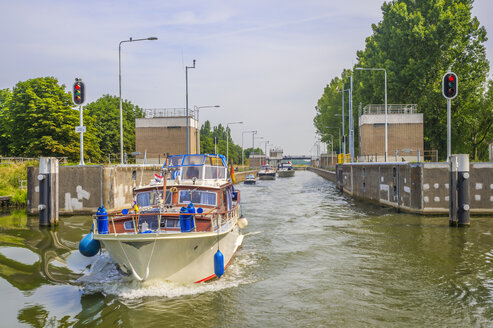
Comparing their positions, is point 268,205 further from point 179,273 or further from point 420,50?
point 420,50

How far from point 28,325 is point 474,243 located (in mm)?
15913

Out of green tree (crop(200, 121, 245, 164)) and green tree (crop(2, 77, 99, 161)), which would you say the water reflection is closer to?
green tree (crop(2, 77, 99, 161))

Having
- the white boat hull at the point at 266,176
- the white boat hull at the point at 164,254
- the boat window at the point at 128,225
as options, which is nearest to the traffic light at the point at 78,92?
the boat window at the point at 128,225

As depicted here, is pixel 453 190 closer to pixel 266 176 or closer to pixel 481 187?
pixel 481 187

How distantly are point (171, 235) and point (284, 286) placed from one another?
3.83m

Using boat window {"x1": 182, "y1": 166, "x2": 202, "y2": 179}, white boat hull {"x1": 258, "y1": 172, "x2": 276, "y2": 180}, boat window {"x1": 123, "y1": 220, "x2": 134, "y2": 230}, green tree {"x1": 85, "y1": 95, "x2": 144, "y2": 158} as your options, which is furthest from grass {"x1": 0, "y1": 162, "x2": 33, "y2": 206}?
white boat hull {"x1": 258, "y1": 172, "x2": 276, "y2": 180}

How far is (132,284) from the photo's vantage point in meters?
11.0

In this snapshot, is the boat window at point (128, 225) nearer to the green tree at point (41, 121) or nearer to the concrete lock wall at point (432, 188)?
the concrete lock wall at point (432, 188)

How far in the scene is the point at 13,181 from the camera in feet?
102

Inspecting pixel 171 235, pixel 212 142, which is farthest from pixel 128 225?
pixel 212 142

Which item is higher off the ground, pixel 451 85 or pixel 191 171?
pixel 451 85

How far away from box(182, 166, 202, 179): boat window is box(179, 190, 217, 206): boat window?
5.73ft

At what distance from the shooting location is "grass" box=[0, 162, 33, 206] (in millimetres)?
26953

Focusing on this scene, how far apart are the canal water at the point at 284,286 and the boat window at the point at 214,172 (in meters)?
3.15
